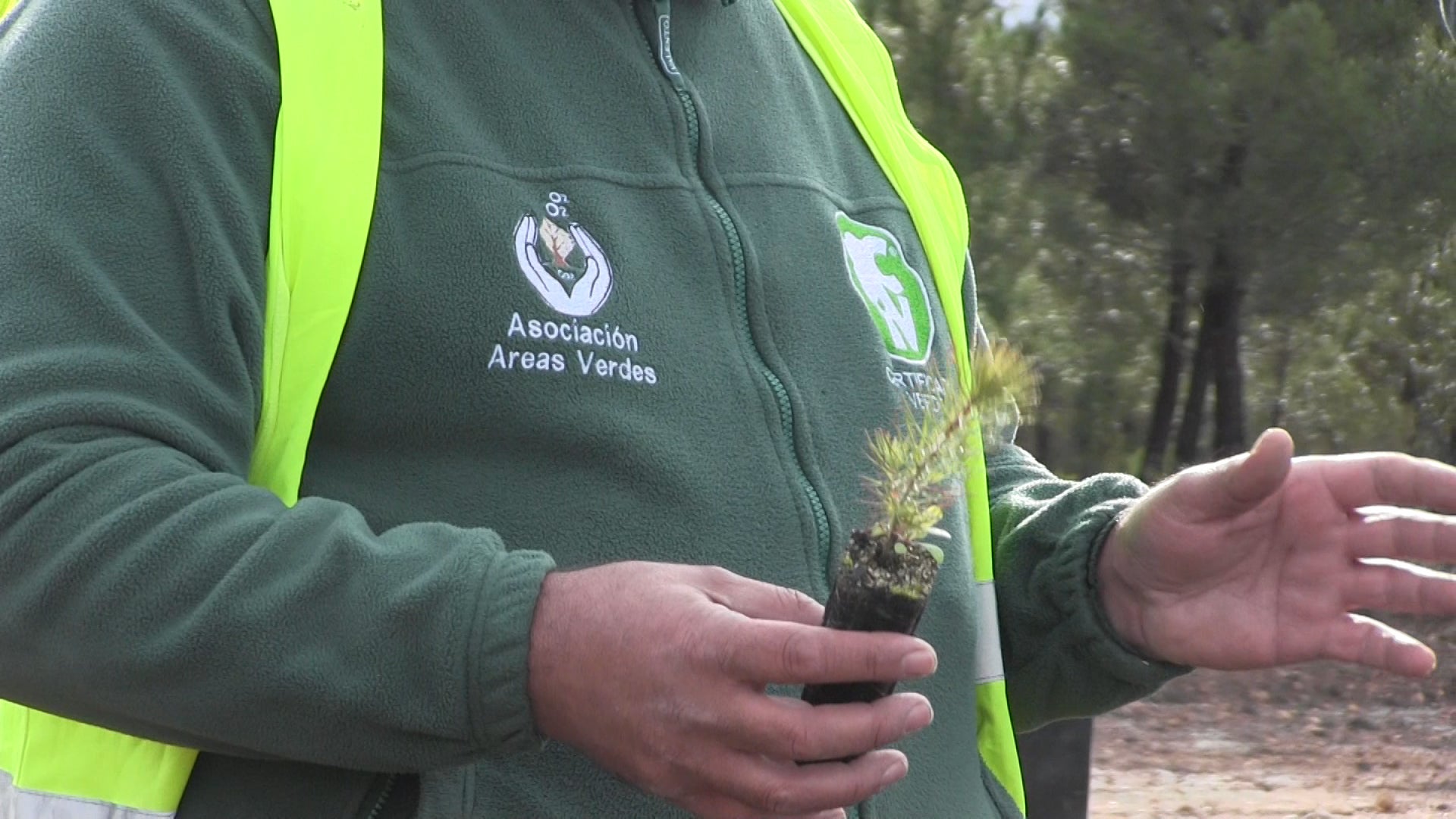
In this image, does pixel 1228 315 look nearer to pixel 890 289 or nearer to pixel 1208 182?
pixel 1208 182

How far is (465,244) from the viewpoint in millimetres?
1599

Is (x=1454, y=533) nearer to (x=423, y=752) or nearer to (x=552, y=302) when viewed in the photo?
(x=552, y=302)

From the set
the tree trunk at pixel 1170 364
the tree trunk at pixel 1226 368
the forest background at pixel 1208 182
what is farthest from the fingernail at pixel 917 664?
the tree trunk at pixel 1226 368

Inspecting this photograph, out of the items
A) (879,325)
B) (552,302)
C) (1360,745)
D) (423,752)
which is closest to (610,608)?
(423,752)

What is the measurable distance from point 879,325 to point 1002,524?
34cm

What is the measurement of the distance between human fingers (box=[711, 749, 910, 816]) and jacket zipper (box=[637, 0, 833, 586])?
0.45 m

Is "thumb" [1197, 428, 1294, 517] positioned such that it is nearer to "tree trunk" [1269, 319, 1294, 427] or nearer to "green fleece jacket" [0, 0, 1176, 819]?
"green fleece jacket" [0, 0, 1176, 819]

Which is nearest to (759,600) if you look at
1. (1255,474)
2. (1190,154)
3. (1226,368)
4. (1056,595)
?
(1255,474)

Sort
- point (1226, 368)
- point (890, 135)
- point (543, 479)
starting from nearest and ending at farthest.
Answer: point (543, 479), point (890, 135), point (1226, 368)

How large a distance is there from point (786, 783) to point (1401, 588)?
731 millimetres

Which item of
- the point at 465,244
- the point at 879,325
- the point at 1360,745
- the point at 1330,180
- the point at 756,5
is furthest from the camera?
the point at 1330,180

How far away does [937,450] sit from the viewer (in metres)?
1.42

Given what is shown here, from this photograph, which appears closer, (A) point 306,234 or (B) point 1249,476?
(A) point 306,234

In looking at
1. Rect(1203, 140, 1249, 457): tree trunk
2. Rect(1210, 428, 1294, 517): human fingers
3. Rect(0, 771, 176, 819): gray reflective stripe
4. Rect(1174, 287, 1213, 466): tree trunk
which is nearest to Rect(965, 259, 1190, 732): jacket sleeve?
Rect(1210, 428, 1294, 517): human fingers
